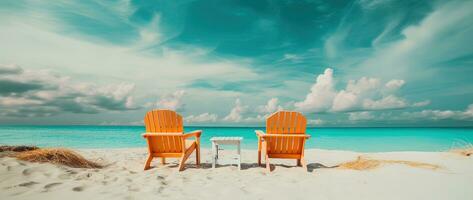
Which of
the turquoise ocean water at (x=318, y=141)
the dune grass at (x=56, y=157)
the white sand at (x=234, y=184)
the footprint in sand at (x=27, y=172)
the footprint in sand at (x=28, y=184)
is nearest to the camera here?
the white sand at (x=234, y=184)

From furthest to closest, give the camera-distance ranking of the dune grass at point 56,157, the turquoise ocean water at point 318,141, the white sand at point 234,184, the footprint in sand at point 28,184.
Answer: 1. the turquoise ocean water at point 318,141
2. the dune grass at point 56,157
3. the footprint in sand at point 28,184
4. the white sand at point 234,184

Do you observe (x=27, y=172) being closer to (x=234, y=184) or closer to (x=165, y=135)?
(x=165, y=135)

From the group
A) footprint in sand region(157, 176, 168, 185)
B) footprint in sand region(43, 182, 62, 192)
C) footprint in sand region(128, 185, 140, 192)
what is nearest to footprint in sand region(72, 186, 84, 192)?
footprint in sand region(43, 182, 62, 192)

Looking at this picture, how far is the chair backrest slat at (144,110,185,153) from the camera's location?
4480mm

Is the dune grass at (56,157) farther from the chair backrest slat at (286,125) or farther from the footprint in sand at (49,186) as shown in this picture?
the chair backrest slat at (286,125)

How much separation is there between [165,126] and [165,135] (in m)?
0.19

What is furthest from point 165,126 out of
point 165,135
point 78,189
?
point 78,189

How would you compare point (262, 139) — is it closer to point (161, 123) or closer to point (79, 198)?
point (161, 123)

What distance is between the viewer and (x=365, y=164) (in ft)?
15.2

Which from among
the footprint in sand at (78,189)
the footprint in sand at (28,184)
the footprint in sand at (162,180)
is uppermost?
the footprint in sand at (28,184)

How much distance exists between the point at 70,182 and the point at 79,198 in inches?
29.2

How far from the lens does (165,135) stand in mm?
4398

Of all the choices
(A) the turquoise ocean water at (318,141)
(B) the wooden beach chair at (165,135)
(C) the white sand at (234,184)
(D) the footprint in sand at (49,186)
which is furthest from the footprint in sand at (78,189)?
(A) the turquoise ocean water at (318,141)

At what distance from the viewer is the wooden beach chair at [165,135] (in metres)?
4.46
